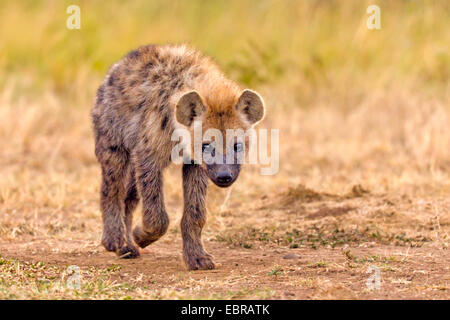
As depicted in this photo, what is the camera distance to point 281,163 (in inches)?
295

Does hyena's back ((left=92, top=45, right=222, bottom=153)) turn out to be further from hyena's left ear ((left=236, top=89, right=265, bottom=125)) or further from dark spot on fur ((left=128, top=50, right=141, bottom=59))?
hyena's left ear ((left=236, top=89, right=265, bottom=125))

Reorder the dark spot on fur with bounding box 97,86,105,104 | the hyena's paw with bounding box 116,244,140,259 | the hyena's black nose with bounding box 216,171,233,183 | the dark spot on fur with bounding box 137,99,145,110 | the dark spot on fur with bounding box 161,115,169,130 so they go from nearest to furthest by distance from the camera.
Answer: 1. the hyena's black nose with bounding box 216,171,233,183
2. the dark spot on fur with bounding box 161,115,169,130
3. the dark spot on fur with bounding box 137,99,145,110
4. the hyena's paw with bounding box 116,244,140,259
5. the dark spot on fur with bounding box 97,86,105,104

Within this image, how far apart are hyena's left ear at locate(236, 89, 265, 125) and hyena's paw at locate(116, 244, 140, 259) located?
1.20 metres

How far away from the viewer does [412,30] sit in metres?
10.0

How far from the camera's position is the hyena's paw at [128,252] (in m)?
4.91

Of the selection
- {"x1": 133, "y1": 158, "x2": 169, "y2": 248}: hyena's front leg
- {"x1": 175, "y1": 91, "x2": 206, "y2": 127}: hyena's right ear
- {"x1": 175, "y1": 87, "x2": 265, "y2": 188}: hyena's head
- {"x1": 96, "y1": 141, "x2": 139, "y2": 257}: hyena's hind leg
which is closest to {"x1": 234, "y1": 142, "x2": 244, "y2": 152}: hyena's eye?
{"x1": 175, "y1": 87, "x2": 265, "y2": 188}: hyena's head

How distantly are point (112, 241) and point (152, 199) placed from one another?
57 centimetres

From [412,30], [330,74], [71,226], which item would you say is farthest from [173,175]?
[412,30]

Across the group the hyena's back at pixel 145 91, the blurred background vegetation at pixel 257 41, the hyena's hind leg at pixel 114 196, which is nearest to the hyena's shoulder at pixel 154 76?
the hyena's back at pixel 145 91

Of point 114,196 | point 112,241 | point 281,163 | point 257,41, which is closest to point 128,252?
point 112,241

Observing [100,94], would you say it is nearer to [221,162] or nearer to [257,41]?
[221,162]

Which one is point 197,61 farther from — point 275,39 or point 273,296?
point 275,39

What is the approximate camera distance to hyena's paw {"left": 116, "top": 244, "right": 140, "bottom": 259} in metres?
4.91

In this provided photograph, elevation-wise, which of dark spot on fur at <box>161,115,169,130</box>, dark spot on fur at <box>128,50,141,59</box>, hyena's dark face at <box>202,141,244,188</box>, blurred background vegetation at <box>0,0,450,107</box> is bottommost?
hyena's dark face at <box>202,141,244,188</box>
